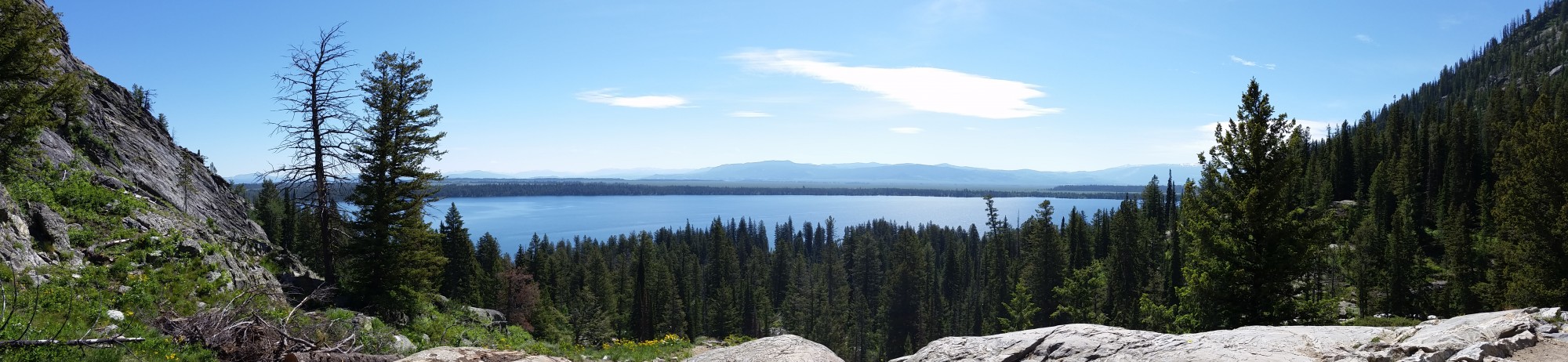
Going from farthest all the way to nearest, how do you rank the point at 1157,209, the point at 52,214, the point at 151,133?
the point at 1157,209 → the point at 151,133 → the point at 52,214

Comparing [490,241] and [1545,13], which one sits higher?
[1545,13]

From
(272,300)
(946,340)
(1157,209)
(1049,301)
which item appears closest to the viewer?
(946,340)

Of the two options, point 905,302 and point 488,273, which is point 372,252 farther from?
point 905,302

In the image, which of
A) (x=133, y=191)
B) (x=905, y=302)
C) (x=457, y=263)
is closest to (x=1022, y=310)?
(x=905, y=302)

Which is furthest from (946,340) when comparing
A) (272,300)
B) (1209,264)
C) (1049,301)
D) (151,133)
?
(1049,301)

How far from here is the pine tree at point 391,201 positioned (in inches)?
772

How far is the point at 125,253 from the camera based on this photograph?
43.4 feet

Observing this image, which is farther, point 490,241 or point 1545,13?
point 1545,13

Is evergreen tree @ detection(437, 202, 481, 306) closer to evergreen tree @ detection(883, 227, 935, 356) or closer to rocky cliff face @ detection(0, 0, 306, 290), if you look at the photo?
rocky cliff face @ detection(0, 0, 306, 290)

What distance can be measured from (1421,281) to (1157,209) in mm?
33221

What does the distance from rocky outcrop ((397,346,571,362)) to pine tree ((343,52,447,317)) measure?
39.4 feet

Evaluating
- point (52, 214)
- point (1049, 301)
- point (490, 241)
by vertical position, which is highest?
point (52, 214)

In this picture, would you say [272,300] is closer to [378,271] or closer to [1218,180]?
[378,271]

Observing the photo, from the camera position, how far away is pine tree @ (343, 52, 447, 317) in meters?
19.6
